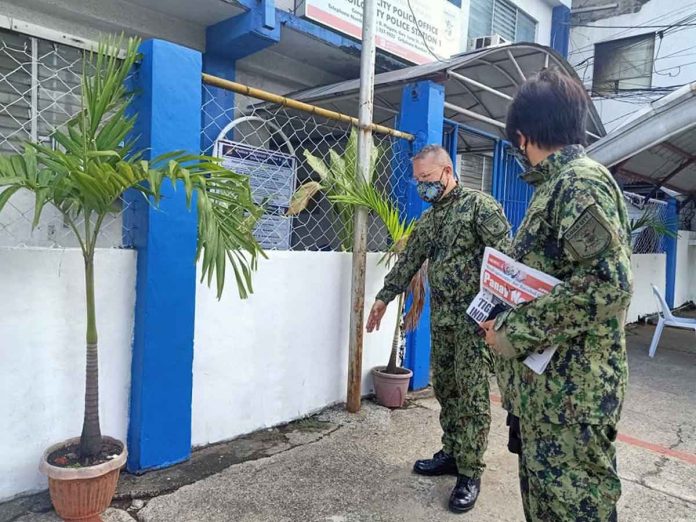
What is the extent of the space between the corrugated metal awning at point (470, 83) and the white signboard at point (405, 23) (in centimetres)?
80

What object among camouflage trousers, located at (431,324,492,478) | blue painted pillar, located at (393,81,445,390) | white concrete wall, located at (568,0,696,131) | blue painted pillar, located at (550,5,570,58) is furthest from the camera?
blue painted pillar, located at (550,5,570,58)

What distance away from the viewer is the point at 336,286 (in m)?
3.55

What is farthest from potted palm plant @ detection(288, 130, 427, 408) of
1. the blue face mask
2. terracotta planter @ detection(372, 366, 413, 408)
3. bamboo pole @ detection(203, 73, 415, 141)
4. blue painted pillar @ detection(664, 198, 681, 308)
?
blue painted pillar @ detection(664, 198, 681, 308)

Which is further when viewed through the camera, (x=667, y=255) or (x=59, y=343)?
(x=667, y=255)

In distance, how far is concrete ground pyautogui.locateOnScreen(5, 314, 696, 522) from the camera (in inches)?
90.7

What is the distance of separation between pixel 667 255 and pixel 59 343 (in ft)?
34.1

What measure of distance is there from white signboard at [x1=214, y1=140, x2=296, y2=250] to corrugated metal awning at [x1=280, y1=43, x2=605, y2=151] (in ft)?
2.28

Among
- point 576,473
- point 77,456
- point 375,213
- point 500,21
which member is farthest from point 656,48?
point 77,456

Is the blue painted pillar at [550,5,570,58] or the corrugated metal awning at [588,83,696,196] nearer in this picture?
the corrugated metal awning at [588,83,696,196]

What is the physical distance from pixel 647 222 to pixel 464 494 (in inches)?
277

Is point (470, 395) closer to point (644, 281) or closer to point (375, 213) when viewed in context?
point (375, 213)

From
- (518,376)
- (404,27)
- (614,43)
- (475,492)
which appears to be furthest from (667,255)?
(518,376)

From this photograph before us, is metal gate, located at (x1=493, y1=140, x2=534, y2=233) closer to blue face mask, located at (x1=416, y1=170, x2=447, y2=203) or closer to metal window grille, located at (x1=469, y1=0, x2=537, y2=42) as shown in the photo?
blue face mask, located at (x1=416, y1=170, x2=447, y2=203)

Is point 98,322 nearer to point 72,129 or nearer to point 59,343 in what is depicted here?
point 59,343
